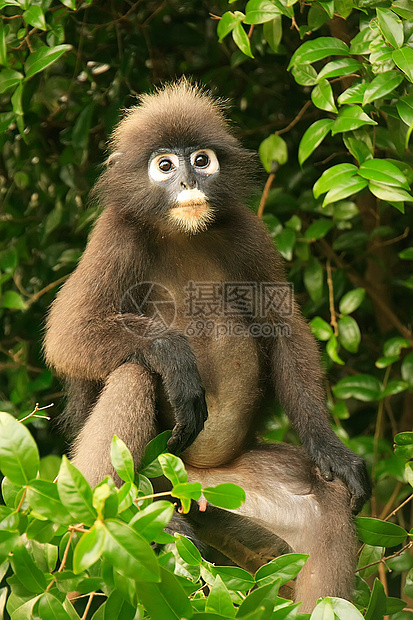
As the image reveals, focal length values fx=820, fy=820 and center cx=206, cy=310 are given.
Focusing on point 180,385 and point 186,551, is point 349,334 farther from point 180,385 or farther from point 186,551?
point 186,551

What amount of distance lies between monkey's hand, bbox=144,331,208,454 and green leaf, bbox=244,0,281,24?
3.90 feet

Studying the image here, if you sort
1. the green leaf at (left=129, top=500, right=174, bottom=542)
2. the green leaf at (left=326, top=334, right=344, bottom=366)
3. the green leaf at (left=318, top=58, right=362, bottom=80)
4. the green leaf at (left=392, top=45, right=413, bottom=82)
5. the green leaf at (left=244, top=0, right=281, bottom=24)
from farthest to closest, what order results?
the green leaf at (left=326, top=334, right=344, bottom=366)
the green leaf at (left=244, top=0, right=281, bottom=24)
the green leaf at (left=318, top=58, right=362, bottom=80)
the green leaf at (left=392, top=45, right=413, bottom=82)
the green leaf at (left=129, top=500, right=174, bottom=542)

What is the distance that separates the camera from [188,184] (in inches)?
119

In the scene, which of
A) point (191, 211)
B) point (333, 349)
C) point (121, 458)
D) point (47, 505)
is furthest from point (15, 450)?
point (333, 349)

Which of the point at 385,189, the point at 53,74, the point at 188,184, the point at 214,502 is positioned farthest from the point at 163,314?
the point at 53,74

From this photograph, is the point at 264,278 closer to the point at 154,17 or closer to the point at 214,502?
the point at 214,502

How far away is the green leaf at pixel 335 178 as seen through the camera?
9.11 feet

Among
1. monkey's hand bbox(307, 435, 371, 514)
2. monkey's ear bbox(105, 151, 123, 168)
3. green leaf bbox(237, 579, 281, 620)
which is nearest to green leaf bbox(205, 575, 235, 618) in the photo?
→ green leaf bbox(237, 579, 281, 620)

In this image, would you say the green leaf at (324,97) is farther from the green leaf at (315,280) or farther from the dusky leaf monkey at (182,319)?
the green leaf at (315,280)

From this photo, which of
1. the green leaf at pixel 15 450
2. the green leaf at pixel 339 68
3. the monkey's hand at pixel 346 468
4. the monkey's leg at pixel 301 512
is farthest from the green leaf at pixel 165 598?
the green leaf at pixel 339 68

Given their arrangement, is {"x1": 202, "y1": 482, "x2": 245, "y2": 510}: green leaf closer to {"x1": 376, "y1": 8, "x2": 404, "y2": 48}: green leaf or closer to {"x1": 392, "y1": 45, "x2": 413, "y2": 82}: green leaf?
{"x1": 392, "y1": 45, "x2": 413, "y2": 82}: green leaf

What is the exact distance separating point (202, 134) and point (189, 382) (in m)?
0.96

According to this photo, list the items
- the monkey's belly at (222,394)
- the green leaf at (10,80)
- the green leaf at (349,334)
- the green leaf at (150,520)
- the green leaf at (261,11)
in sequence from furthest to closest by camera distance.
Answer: the green leaf at (349,334), the green leaf at (10,80), the monkey's belly at (222,394), the green leaf at (261,11), the green leaf at (150,520)

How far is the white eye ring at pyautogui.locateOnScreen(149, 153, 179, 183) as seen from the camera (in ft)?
10.2
